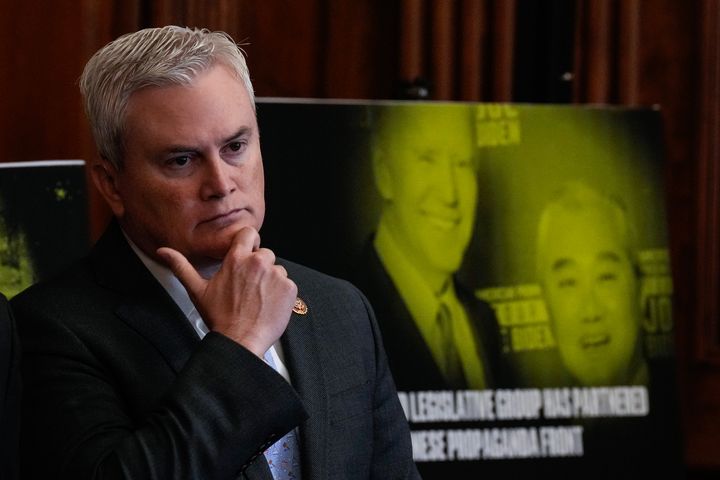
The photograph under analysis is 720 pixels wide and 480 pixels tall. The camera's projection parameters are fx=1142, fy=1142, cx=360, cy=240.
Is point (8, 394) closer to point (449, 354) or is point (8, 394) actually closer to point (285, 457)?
point (285, 457)

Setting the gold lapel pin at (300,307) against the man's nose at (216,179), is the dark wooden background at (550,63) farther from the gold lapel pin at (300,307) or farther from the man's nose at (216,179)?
the man's nose at (216,179)

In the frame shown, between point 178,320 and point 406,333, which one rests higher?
point 178,320

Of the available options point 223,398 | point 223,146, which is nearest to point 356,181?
point 223,146

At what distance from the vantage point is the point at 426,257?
349cm

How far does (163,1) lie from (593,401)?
1.90 m

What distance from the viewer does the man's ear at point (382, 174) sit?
136 inches

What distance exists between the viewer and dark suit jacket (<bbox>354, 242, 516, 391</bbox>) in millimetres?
3434

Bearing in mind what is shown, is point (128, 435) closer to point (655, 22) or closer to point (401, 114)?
point (401, 114)

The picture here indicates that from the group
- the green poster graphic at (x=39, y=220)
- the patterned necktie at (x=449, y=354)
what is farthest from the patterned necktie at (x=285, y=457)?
the patterned necktie at (x=449, y=354)

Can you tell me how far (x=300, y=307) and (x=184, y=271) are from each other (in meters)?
0.36

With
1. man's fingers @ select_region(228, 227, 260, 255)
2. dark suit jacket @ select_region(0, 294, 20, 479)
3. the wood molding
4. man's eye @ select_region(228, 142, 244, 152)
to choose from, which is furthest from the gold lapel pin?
the wood molding

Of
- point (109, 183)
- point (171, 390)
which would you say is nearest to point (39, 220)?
point (109, 183)

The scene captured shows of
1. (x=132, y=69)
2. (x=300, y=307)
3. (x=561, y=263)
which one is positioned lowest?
(x=561, y=263)

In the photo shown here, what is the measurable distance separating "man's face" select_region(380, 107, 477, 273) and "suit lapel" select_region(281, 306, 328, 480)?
135 centimetres
